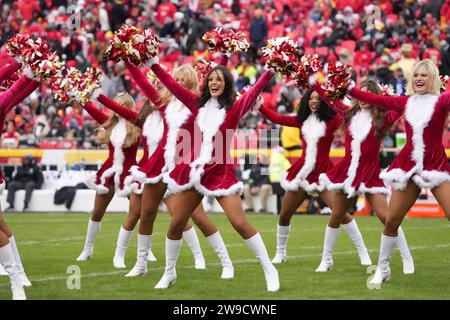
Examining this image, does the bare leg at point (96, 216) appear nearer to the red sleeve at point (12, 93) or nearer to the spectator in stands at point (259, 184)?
the red sleeve at point (12, 93)

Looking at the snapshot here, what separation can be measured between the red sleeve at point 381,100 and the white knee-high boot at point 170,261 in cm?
179

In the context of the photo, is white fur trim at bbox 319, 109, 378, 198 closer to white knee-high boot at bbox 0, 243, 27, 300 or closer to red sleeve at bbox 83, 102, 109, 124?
red sleeve at bbox 83, 102, 109, 124

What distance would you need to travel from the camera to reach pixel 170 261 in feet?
25.7

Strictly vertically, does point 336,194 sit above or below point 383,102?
below

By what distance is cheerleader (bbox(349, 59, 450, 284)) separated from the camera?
300 inches

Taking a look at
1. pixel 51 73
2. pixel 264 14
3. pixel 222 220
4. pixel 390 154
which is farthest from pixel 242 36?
pixel 264 14

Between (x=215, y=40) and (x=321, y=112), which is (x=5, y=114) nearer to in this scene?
(x=215, y=40)

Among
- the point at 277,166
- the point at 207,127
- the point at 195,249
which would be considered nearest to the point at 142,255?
the point at 195,249

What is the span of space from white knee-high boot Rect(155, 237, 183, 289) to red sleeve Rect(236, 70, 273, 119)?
1138mm

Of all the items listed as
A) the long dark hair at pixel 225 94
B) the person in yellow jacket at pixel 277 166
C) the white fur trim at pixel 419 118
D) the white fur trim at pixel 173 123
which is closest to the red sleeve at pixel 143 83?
the white fur trim at pixel 173 123

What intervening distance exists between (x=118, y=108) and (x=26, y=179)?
31.5ft

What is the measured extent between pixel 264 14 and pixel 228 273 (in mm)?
15775

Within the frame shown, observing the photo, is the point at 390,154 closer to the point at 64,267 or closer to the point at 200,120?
the point at 64,267
